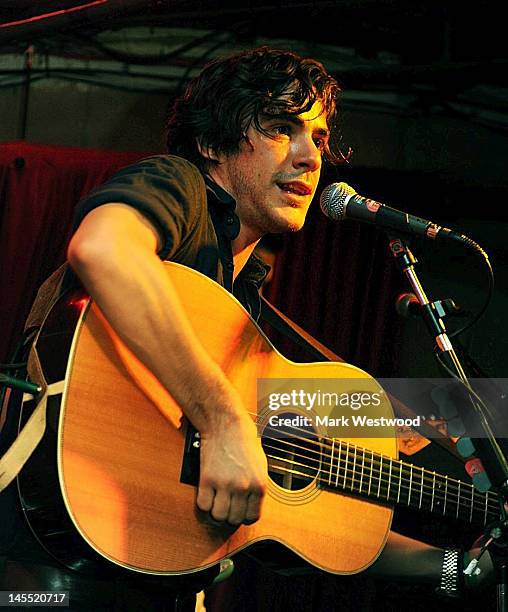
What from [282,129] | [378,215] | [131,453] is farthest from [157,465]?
[282,129]

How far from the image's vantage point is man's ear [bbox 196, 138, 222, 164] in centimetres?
245

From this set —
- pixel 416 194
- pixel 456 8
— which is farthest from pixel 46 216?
pixel 456 8

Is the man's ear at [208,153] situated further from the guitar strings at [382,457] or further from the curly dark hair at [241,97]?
the guitar strings at [382,457]

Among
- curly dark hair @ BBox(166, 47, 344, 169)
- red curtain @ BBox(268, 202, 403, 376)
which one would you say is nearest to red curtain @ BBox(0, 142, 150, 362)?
red curtain @ BBox(268, 202, 403, 376)

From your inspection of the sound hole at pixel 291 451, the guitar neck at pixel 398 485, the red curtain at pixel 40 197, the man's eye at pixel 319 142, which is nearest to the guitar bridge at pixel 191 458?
the sound hole at pixel 291 451

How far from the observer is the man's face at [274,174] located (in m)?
2.33

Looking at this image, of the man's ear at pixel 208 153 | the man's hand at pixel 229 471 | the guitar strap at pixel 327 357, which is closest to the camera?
the man's hand at pixel 229 471

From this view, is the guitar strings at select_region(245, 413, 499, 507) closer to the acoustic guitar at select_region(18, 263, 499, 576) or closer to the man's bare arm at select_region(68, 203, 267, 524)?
the acoustic guitar at select_region(18, 263, 499, 576)

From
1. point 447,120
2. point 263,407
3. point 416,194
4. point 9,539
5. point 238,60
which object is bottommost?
point 9,539

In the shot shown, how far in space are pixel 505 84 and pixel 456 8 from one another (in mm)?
556

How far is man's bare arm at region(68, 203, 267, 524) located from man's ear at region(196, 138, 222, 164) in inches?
28.2

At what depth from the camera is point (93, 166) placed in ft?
14.3

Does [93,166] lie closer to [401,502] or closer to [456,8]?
[456,8]

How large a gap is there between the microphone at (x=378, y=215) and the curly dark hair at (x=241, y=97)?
320 mm
